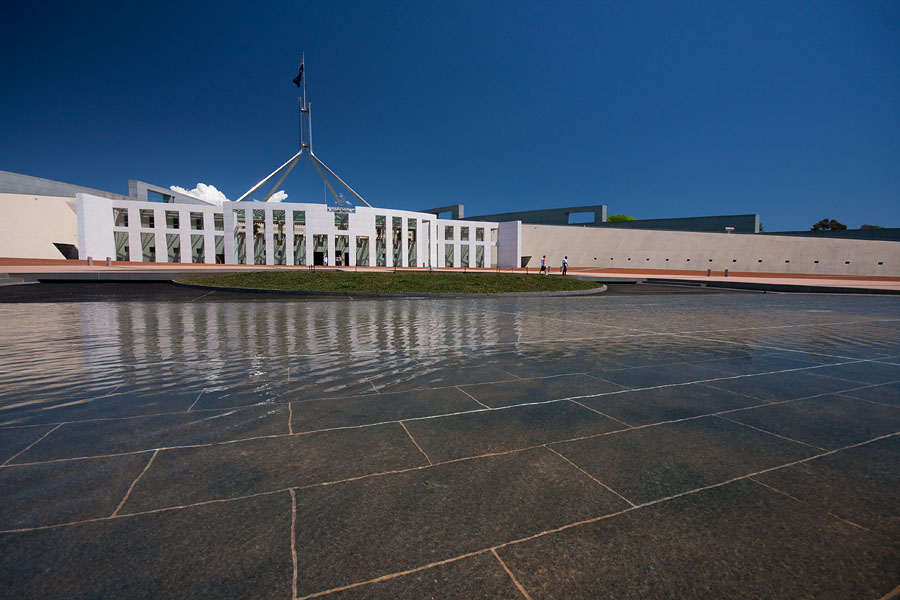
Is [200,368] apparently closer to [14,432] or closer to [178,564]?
[14,432]

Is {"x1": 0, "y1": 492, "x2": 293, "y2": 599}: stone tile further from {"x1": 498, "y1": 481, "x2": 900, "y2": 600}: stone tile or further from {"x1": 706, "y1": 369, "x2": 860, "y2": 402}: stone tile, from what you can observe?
{"x1": 706, "y1": 369, "x2": 860, "y2": 402}: stone tile

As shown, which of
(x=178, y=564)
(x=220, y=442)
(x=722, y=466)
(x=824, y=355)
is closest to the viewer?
(x=178, y=564)

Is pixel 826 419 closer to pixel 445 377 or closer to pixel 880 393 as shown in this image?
pixel 880 393

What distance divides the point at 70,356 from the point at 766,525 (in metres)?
7.35

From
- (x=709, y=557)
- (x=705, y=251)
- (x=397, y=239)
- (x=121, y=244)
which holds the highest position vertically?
(x=397, y=239)

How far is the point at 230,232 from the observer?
149ft

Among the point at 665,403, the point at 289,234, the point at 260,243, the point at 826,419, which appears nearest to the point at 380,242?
the point at 289,234

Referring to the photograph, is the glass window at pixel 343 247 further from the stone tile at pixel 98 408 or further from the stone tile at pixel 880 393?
the stone tile at pixel 880 393

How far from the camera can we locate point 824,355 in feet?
20.1

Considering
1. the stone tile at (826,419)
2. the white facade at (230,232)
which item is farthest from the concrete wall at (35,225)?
the stone tile at (826,419)

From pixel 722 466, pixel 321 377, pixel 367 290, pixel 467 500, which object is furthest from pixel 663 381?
pixel 367 290

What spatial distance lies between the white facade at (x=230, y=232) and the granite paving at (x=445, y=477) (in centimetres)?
4187

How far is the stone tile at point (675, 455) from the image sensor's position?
2.44 m

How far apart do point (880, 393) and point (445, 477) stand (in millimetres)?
4626
